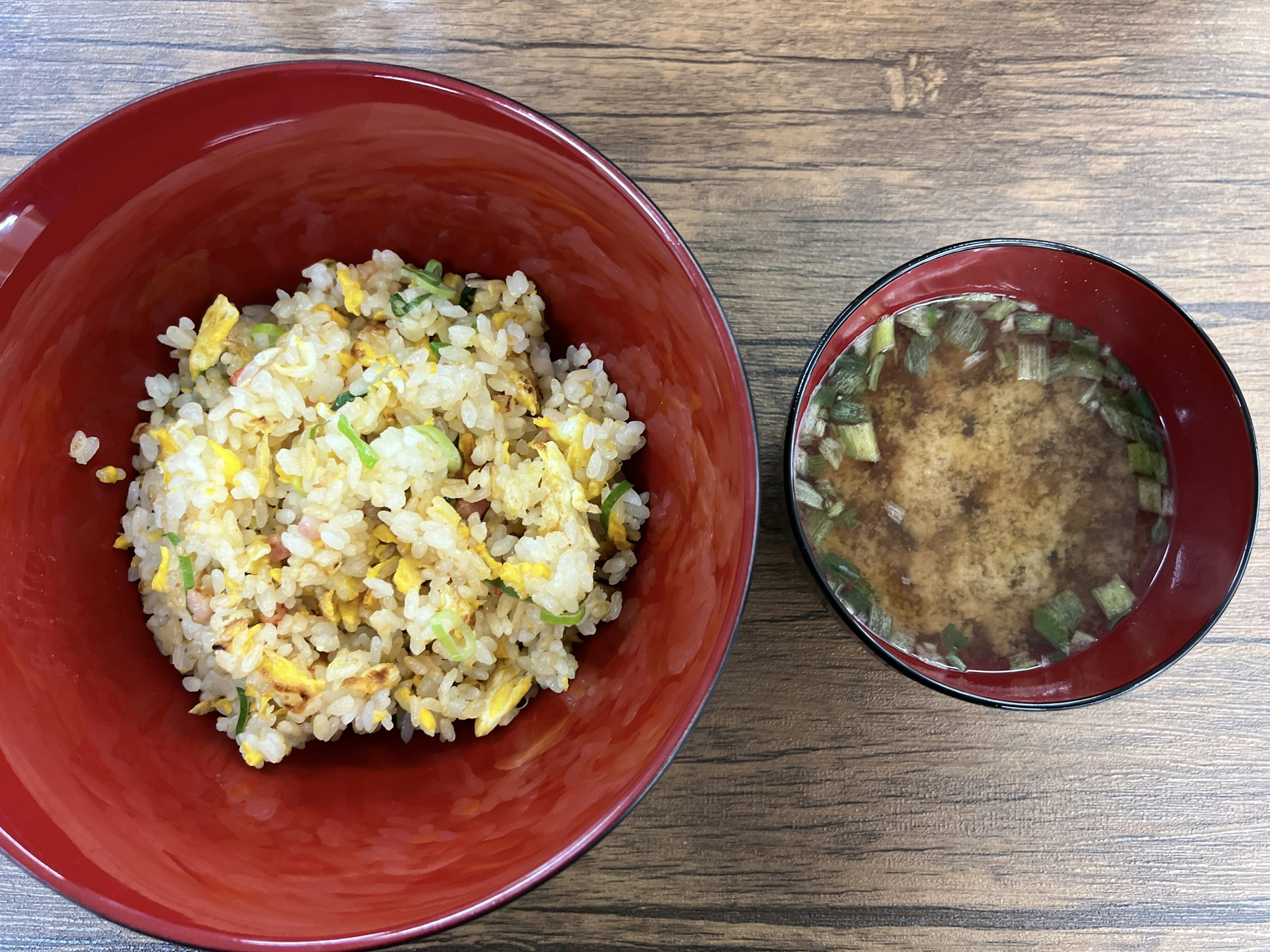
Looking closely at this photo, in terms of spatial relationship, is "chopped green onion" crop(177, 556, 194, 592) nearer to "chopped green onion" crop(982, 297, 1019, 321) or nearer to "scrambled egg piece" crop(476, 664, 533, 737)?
"scrambled egg piece" crop(476, 664, 533, 737)

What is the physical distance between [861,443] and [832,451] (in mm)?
54

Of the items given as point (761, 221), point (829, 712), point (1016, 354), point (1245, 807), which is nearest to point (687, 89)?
point (761, 221)

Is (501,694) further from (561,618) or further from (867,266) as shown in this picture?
(867,266)

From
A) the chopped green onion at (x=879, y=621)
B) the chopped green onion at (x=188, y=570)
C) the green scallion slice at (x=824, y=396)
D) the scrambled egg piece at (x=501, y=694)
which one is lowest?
the chopped green onion at (x=879, y=621)

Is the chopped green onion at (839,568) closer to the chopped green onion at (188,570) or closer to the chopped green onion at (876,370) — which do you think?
the chopped green onion at (876,370)

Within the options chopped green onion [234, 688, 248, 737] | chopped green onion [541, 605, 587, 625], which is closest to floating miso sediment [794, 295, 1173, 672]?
chopped green onion [541, 605, 587, 625]

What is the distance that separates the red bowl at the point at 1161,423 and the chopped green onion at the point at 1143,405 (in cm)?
1

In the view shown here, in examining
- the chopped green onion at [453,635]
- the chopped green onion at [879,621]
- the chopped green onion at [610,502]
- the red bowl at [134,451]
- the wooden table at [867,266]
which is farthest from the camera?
the wooden table at [867,266]

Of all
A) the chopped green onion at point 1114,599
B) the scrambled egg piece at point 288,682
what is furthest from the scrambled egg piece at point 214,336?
the chopped green onion at point 1114,599

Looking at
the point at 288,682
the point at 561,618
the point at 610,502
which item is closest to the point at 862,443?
the point at 610,502

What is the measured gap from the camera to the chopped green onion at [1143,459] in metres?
1.52

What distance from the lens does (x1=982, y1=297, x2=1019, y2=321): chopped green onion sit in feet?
4.93

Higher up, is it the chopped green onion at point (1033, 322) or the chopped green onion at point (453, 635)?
the chopped green onion at point (1033, 322)

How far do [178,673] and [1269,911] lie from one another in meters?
2.11
